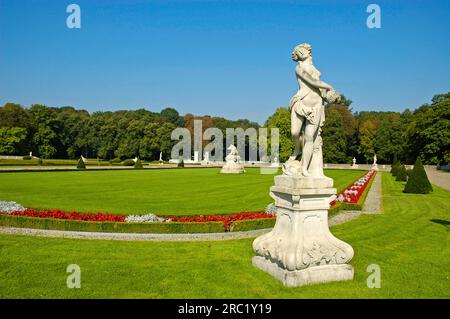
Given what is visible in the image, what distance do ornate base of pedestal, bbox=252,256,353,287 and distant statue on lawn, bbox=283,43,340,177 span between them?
5.96ft

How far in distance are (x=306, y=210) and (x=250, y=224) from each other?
18.0ft

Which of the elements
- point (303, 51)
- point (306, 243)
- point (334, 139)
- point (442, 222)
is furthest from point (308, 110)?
point (334, 139)

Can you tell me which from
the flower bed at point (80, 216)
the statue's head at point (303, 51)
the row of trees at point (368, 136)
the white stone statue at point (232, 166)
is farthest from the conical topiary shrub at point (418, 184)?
the row of trees at point (368, 136)

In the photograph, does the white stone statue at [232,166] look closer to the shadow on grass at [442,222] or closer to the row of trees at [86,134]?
the shadow on grass at [442,222]

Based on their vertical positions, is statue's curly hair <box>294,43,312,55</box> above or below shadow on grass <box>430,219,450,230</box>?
above

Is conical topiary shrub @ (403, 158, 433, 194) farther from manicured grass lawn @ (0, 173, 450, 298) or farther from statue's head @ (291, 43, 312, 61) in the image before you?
statue's head @ (291, 43, 312, 61)

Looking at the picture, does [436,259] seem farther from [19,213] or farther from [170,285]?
[19,213]

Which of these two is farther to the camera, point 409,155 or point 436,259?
point 409,155

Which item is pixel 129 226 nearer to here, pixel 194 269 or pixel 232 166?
pixel 194 269

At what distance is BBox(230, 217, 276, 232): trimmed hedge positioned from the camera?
12148 mm

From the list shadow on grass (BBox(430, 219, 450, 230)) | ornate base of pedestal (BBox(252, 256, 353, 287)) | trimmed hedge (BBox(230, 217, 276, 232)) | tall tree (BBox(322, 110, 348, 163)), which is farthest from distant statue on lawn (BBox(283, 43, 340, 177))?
tall tree (BBox(322, 110, 348, 163))

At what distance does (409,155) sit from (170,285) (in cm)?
6835
